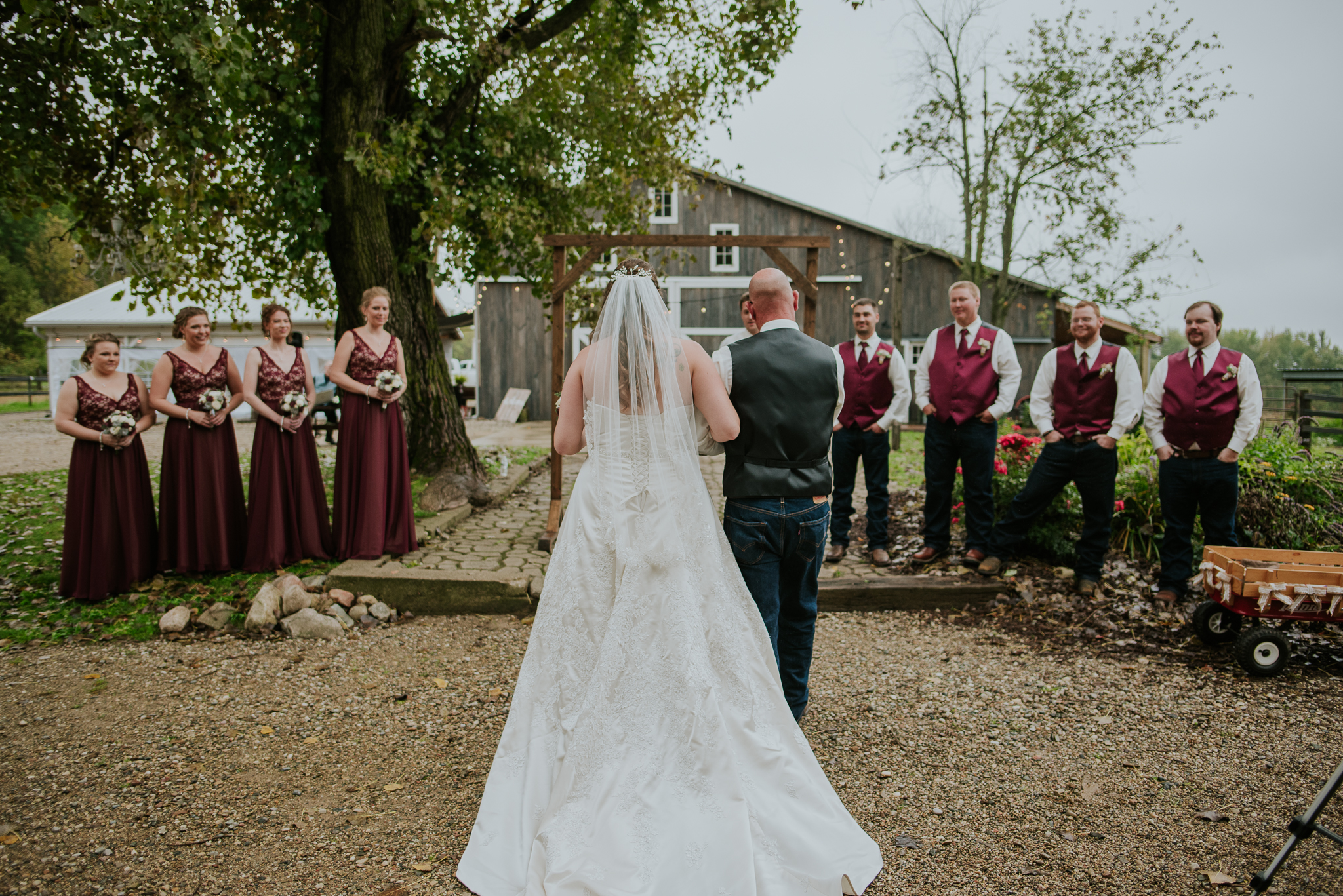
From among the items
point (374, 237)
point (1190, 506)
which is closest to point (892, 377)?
point (1190, 506)

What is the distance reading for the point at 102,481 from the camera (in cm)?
552

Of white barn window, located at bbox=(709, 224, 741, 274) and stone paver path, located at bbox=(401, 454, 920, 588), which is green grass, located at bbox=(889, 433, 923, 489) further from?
white barn window, located at bbox=(709, 224, 741, 274)

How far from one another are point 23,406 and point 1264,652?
3570 cm

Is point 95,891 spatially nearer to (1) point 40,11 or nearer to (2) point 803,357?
(2) point 803,357

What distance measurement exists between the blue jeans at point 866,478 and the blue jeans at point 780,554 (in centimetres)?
328

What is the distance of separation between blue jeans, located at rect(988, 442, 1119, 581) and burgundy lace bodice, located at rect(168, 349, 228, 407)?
6.38m

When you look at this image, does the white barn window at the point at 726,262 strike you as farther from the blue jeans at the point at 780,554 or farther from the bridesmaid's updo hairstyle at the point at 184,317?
the blue jeans at the point at 780,554

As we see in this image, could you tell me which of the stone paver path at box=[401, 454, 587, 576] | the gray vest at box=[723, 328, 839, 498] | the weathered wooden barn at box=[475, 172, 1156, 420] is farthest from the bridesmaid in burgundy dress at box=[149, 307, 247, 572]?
the weathered wooden barn at box=[475, 172, 1156, 420]

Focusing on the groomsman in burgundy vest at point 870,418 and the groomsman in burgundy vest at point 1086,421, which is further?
the groomsman in burgundy vest at point 870,418

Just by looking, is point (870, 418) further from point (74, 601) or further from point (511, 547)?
point (74, 601)

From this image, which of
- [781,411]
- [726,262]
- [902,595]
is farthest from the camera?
[726,262]

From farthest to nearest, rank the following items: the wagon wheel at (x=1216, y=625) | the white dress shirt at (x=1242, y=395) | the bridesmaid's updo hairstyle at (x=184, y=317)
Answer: the bridesmaid's updo hairstyle at (x=184, y=317) < the white dress shirt at (x=1242, y=395) < the wagon wheel at (x=1216, y=625)

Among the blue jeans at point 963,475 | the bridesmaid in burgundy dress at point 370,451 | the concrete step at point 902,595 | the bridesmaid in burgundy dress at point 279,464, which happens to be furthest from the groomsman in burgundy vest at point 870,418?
the bridesmaid in burgundy dress at point 279,464

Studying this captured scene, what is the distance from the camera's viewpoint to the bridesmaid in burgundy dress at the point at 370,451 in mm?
6047
